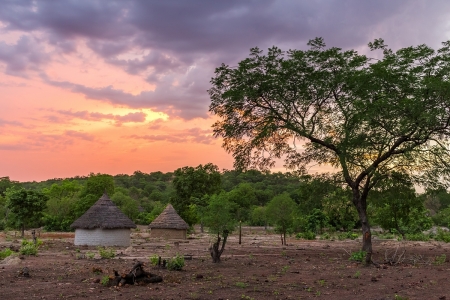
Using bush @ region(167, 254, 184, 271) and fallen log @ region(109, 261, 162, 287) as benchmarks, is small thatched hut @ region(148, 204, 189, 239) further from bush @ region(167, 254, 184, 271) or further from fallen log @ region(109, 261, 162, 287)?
fallen log @ region(109, 261, 162, 287)

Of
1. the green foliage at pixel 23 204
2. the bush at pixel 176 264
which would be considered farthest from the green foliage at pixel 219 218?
the green foliage at pixel 23 204

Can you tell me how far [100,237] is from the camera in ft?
87.8

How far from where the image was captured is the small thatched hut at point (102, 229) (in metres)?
26.6

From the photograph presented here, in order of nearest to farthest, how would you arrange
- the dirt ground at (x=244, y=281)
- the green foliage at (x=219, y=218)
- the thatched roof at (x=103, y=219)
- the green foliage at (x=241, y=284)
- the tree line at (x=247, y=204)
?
the dirt ground at (x=244, y=281)
the green foliage at (x=241, y=284)
the green foliage at (x=219, y=218)
the tree line at (x=247, y=204)
the thatched roof at (x=103, y=219)

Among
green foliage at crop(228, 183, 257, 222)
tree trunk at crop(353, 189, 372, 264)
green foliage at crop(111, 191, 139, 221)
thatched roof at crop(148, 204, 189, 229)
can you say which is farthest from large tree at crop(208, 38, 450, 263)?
green foliage at crop(111, 191, 139, 221)

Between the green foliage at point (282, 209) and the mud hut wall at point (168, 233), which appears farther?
the mud hut wall at point (168, 233)

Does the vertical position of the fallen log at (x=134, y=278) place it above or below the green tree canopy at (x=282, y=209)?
below

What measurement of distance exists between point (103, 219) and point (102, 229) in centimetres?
61

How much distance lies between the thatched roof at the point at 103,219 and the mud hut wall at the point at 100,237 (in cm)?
43

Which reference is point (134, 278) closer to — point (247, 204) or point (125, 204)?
point (125, 204)

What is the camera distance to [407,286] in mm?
10969

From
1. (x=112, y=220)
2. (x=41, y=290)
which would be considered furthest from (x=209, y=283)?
(x=112, y=220)

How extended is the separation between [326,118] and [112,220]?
48.1ft

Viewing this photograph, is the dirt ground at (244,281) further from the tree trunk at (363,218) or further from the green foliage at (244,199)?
the green foliage at (244,199)
